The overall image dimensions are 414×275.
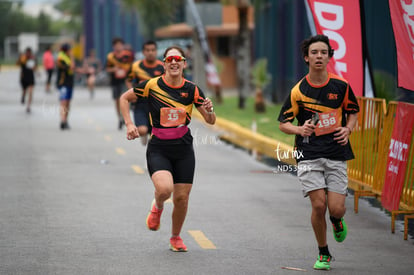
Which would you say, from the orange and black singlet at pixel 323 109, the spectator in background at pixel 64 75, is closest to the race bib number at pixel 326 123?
the orange and black singlet at pixel 323 109

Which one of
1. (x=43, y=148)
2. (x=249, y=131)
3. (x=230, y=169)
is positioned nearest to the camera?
(x=230, y=169)

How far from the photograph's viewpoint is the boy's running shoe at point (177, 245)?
27.7ft

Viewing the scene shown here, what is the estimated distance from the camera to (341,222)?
7848 mm

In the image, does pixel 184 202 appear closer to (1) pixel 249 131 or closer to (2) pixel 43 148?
(2) pixel 43 148

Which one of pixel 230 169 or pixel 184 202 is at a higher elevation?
pixel 184 202

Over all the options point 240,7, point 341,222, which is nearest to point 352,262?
point 341,222

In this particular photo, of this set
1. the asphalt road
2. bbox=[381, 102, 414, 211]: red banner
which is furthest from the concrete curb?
bbox=[381, 102, 414, 211]: red banner

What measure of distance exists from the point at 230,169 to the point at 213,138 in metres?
5.92

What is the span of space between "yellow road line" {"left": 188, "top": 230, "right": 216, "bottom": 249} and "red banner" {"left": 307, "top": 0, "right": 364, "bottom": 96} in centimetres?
353

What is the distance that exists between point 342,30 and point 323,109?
437 cm

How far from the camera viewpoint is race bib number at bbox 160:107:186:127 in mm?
8266

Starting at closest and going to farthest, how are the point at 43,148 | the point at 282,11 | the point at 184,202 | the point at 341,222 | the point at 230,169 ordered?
the point at 341,222, the point at 184,202, the point at 230,169, the point at 43,148, the point at 282,11

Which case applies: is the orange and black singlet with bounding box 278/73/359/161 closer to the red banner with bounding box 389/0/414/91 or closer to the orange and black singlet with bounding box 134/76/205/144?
the orange and black singlet with bounding box 134/76/205/144

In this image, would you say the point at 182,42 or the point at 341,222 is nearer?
the point at 341,222
